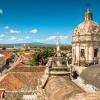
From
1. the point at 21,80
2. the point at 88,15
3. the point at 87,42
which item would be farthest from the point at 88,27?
the point at 21,80

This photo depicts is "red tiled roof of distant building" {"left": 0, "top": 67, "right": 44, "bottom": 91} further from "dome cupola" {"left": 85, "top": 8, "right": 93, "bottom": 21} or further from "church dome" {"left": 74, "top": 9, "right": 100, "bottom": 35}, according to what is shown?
"dome cupola" {"left": 85, "top": 8, "right": 93, "bottom": 21}

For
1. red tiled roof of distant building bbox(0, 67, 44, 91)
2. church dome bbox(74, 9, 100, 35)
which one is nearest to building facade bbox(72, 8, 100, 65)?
church dome bbox(74, 9, 100, 35)

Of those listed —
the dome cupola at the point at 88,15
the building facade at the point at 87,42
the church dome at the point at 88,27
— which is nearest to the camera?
the building facade at the point at 87,42

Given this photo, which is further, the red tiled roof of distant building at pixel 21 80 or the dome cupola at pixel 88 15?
the red tiled roof of distant building at pixel 21 80

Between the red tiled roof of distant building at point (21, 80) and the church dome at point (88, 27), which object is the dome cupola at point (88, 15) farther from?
the red tiled roof of distant building at point (21, 80)

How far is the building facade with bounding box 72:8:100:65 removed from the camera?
86.3 ft

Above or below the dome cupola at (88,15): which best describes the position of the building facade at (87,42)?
below

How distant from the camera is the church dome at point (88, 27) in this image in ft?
87.0

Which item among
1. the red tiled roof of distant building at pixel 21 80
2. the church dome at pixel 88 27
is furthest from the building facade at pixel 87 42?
the red tiled roof of distant building at pixel 21 80

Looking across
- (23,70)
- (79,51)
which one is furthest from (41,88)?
(23,70)

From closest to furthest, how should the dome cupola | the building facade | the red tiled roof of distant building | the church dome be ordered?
the building facade, the church dome, the dome cupola, the red tiled roof of distant building

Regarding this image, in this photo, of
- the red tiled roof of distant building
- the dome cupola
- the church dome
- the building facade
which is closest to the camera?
the building facade

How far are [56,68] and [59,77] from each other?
739 mm

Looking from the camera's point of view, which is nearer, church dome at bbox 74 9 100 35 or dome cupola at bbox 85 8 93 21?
church dome at bbox 74 9 100 35
